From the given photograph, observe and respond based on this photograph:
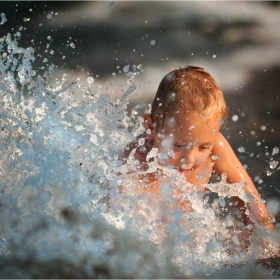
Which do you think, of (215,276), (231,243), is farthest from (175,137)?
(215,276)

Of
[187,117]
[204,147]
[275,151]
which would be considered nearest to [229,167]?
[204,147]

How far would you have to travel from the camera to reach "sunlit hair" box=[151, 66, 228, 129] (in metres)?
1.44

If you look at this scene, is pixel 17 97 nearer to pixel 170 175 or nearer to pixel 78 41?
pixel 170 175

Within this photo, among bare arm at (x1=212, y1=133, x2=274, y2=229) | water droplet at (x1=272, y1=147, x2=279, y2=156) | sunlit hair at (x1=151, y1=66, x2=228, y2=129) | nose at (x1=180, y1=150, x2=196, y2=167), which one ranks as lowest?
water droplet at (x1=272, y1=147, x2=279, y2=156)

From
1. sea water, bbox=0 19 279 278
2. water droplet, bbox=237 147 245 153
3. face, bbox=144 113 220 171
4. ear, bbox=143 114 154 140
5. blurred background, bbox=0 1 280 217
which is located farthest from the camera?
blurred background, bbox=0 1 280 217

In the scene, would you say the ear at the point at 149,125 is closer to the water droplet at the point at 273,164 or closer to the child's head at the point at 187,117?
the child's head at the point at 187,117

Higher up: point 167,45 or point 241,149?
point 167,45

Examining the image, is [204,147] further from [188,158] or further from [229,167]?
[229,167]

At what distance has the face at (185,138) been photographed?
143cm

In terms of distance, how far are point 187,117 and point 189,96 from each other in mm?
65

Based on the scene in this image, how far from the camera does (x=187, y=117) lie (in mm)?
1432

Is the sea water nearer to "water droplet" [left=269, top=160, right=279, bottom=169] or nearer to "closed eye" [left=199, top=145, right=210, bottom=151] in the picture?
"closed eye" [left=199, top=145, right=210, bottom=151]

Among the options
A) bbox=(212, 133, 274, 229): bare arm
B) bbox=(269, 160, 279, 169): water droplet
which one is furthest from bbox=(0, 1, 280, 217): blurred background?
bbox=(212, 133, 274, 229): bare arm

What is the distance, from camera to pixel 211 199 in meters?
1.89
